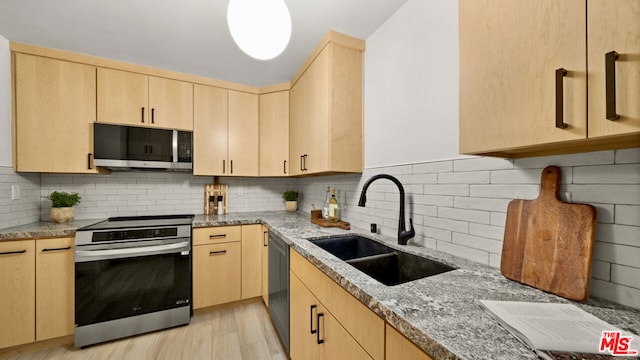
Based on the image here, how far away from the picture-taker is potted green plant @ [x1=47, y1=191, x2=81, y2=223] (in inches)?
81.6

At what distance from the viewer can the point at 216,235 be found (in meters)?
2.26

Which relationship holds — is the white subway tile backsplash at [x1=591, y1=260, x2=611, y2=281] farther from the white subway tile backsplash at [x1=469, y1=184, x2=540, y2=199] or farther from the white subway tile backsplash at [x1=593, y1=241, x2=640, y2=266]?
the white subway tile backsplash at [x1=469, y1=184, x2=540, y2=199]

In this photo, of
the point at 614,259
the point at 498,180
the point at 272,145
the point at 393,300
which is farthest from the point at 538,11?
the point at 272,145

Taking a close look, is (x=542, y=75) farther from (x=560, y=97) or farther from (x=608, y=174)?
(x=608, y=174)

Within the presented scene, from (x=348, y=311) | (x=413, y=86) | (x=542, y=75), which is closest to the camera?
(x=542, y=75)

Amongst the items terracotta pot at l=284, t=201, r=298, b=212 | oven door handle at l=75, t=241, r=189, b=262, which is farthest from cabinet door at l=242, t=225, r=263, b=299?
terracotta pot at l=284, t=201, r=298, b=212

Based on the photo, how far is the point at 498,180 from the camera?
1037mm

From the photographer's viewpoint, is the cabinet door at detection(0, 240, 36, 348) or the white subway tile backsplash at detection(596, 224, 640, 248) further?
the cabinet door at detection(0, 240, 36, 348)

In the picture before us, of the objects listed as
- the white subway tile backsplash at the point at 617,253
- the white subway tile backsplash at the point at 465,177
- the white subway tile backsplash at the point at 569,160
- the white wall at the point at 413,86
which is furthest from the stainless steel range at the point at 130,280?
the white subway tile backsplash at the point at 617,253

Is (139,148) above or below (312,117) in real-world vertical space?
below

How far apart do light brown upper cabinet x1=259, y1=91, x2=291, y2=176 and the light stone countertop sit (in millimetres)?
1672

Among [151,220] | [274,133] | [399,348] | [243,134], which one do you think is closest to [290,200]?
[274,133]

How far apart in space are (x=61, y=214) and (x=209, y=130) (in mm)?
1419

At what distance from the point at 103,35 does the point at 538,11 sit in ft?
8.49
